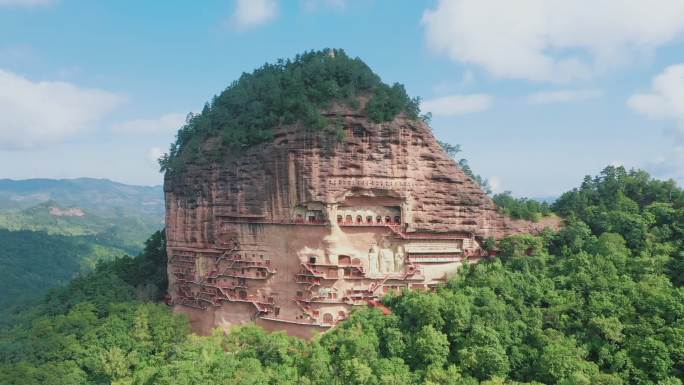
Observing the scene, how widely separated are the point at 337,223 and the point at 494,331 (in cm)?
812

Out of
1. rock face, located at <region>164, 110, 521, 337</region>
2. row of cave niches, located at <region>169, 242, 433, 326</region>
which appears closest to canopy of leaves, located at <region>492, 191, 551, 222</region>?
rock face, located at <region>164, 110, 521, 337</region>

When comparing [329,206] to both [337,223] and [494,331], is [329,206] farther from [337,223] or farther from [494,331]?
[494,331]

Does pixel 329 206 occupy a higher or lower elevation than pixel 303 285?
higher

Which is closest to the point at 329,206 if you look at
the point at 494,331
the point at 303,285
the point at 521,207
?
the point at 303,285

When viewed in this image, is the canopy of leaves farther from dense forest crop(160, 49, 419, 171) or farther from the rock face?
dense forest crop(160, 49, 419, 171)

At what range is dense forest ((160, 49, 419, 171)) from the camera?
24.9 meters

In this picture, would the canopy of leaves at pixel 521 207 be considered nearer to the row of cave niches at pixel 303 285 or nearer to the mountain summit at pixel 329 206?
Answer: the mountain summit at pixel 329 206

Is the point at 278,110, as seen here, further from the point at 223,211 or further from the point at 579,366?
the point at 579,366

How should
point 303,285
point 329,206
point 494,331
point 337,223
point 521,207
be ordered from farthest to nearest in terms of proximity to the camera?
point 521,207
point 303,285
point 337,223
point 329,206
point 494,331

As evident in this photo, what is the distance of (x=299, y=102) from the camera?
24.9 meters

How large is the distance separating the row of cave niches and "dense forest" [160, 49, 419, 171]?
217 inches

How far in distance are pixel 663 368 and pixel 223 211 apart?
1914 centimetres

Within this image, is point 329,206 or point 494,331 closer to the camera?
point 494,331

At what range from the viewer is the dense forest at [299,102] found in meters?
24.9
